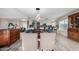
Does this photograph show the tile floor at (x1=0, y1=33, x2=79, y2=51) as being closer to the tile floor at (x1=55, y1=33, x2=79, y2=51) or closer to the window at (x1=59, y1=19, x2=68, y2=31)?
the tile floor at (x1=55, y1=33, x2=79, y2=51)

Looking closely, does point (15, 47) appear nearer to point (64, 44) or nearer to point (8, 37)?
point (8, 37)

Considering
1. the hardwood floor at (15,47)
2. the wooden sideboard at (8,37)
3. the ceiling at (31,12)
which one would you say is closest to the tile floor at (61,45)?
the hardwood floor at (15,47)

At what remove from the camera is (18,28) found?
1727 millimetres

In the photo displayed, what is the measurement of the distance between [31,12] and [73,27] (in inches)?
33.4

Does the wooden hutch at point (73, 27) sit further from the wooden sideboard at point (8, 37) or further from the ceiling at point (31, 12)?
the wooden sideboard at point (8, 37)

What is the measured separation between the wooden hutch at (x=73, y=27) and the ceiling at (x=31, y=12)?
172 mm

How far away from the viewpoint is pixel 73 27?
1.67 metres

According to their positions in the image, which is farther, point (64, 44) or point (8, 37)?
point (8, 37)

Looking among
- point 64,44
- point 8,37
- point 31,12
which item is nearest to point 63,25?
point 64,44

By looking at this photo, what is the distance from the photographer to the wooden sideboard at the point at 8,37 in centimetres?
174

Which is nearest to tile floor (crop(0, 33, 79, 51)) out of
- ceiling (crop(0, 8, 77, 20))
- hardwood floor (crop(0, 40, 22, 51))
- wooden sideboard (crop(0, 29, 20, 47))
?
hardwood floor (crop(0, 40, 22, 51))
